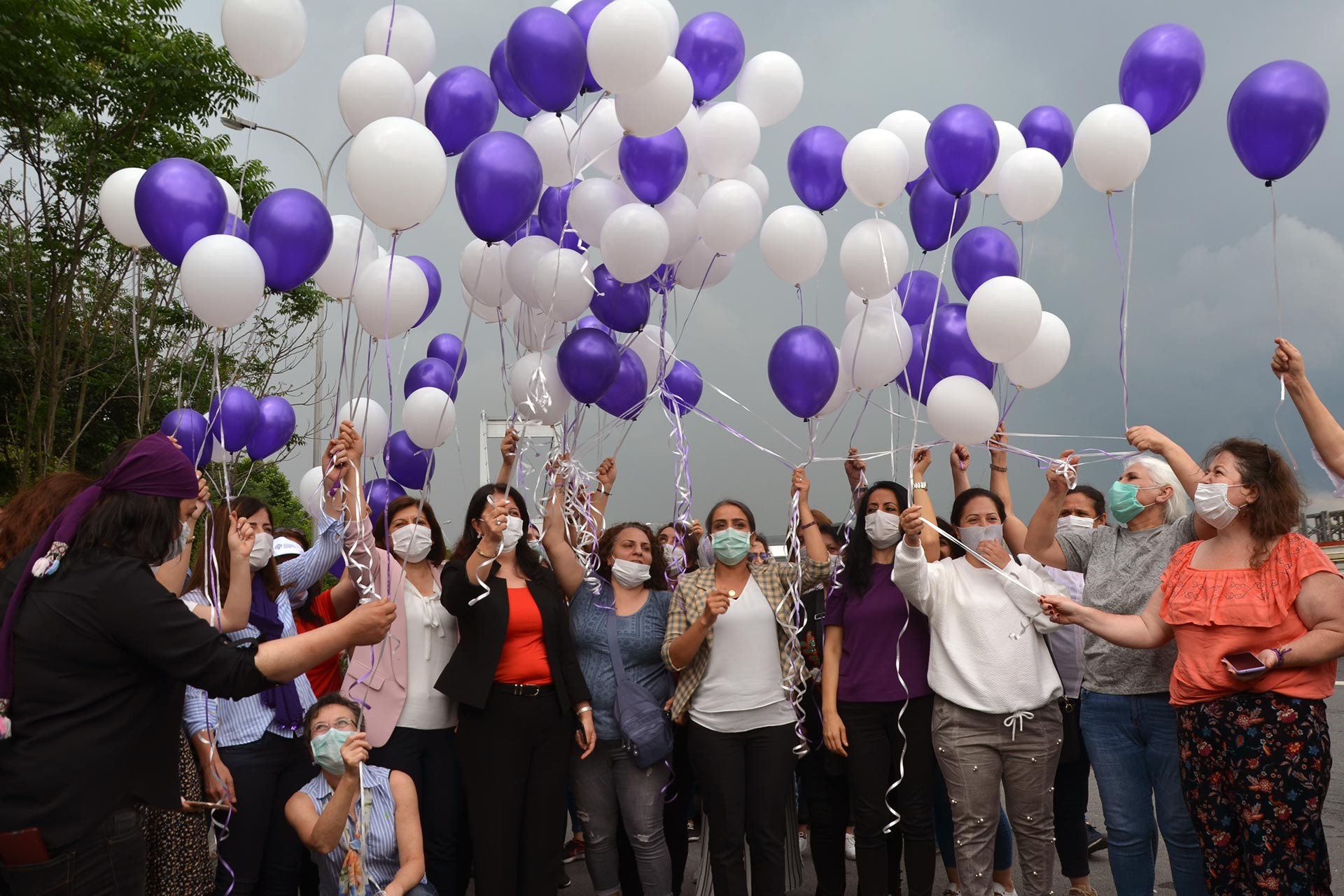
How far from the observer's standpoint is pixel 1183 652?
328cm

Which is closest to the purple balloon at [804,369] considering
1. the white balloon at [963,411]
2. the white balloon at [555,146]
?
the white balloon at [963,411]

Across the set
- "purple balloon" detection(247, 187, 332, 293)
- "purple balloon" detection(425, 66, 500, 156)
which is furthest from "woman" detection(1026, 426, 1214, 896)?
"purple balloon" detection(247, 187, 332, 293)

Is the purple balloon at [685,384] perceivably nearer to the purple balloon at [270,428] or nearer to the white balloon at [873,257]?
the white balloon at [873,257]

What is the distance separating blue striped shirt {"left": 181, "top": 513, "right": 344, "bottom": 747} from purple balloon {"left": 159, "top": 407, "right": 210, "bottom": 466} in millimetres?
873

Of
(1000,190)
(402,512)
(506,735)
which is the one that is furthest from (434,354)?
(1000,190)

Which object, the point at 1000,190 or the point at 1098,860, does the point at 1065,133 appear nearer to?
the point at 1000,190

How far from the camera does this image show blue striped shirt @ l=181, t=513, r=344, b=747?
3768mm

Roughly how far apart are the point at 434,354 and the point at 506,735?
2.25 m

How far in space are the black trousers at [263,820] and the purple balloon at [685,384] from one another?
2259mm

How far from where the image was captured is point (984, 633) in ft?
13.0

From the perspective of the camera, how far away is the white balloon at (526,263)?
4.33 metres

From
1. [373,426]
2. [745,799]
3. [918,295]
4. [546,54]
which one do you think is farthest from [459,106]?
[745,799]

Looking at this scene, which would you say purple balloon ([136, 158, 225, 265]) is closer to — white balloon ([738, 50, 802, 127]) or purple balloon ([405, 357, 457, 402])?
purple balloon ([405, 357, 457, 402])

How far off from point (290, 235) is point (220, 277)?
0.98ft
